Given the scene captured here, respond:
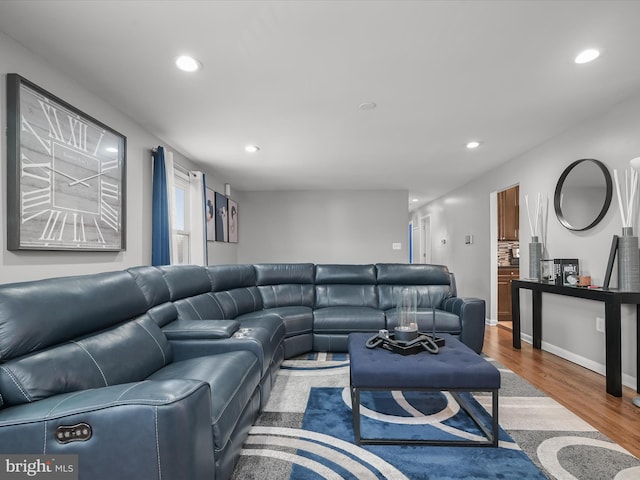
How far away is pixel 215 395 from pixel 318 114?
2443 millimetres

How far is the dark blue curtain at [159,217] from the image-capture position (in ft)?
10.7

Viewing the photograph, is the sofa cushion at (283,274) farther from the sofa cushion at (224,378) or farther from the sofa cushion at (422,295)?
the sofa cushion at (224,378)

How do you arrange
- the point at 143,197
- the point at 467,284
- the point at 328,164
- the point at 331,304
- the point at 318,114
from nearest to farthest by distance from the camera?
1. the point at 318,114
2. the point at 143,197
3. the point at 331,304
4. the point at 328,164
5. the point at 467,284

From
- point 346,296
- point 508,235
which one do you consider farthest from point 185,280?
point 508,235

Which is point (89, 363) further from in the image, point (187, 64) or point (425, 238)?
point (425, 238)

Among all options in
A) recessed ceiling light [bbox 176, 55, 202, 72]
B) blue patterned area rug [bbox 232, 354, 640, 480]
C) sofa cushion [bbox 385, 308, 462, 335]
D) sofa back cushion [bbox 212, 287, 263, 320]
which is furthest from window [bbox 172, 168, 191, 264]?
sofa cushion [bbox 385, 308, 462, 335]

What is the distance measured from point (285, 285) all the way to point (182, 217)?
5.36 ft

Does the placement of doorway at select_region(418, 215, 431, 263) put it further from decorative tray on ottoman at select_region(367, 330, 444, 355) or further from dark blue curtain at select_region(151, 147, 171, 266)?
dark blue curtain at select_region(151, 147, 171, 266)

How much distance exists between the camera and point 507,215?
5445 mm

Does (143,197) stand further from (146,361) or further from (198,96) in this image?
(146,361)

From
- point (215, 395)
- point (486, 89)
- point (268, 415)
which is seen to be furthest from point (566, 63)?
point (268, 415)

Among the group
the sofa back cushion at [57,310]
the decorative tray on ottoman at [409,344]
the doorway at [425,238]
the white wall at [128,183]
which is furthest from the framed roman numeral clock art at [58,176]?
the doorway at [425,238]

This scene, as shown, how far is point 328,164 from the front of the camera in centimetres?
474

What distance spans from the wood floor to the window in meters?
3.87
